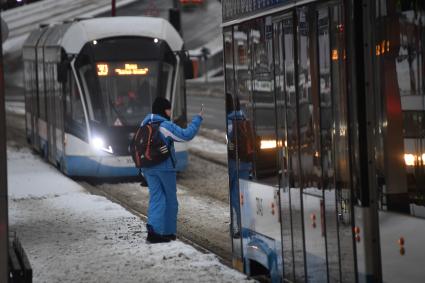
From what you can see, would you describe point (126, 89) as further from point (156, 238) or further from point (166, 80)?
point (156, 238)

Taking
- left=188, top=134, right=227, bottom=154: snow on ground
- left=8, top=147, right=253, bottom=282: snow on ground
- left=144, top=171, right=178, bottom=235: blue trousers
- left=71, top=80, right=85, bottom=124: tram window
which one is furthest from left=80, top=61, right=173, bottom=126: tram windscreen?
left=144, top=171, right=178, bottom=235: blue trousers

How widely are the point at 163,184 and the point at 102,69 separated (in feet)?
29.3

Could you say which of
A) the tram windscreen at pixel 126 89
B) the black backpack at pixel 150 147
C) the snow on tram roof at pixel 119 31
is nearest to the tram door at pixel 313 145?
the black backpack at pixel 150 147

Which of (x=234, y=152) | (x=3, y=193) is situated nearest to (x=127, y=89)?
(x=234, y=152)

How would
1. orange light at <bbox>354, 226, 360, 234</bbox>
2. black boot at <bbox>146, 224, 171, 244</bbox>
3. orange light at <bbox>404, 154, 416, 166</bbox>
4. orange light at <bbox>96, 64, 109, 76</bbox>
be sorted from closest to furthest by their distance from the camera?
1. orange light at <bbox>404, 154, 416, 166</bbox>
2. orange light at <bbox>354, 226, 360, 234</bbox>
3. black boot at <bbox>146, 224, 171, 244</bbox>
4. orange light at <bbox>96, 64, 109, 76</bbox>

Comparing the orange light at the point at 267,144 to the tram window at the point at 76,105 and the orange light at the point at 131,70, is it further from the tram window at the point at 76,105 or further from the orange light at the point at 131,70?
the tram window at the point at 76,105

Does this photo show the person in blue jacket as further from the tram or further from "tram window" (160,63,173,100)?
"tram window" (160,63,173,100)

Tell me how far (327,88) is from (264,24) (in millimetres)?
1545

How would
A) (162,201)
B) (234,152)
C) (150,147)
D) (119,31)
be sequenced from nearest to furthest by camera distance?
(234,152) → (150,147) → (162,201) → (119,31)

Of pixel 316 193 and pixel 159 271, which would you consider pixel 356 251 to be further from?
pixel 159 271

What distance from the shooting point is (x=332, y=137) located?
762cm

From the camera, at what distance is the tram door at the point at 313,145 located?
748 centimetres

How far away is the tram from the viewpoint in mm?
6703

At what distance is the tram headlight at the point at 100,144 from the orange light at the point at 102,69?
125 cm
